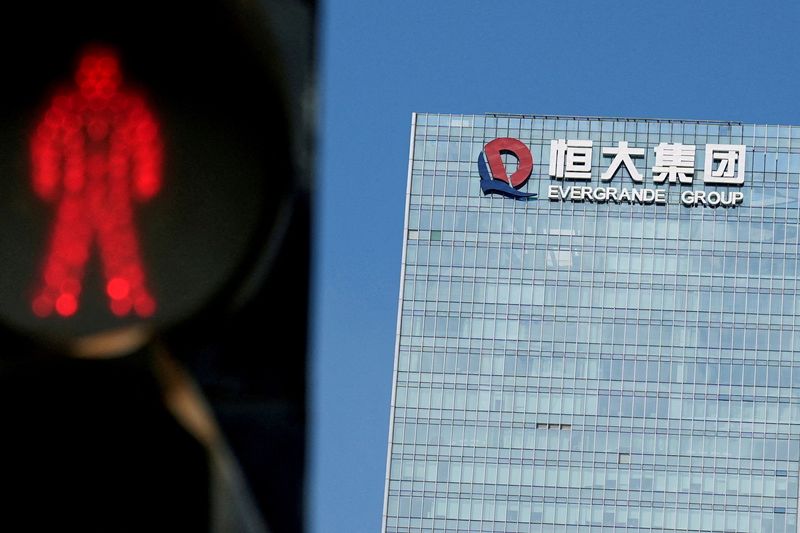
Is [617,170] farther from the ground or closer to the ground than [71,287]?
farther from the ground

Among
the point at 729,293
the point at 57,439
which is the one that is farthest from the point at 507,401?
the point at 57,439

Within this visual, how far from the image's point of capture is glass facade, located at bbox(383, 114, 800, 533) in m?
118

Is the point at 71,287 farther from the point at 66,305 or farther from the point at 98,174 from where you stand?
the point at 98,174

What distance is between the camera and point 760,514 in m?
117

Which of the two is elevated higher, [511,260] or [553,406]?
[511,260]

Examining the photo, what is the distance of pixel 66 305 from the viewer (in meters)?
3.19

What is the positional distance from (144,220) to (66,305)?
0.68 ft

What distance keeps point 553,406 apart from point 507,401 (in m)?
3.03

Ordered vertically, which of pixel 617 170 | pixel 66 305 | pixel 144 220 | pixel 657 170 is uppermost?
pixel 657 170

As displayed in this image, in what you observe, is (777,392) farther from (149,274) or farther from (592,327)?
(149,274)

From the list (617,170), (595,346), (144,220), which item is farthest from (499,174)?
Result: (144,220)

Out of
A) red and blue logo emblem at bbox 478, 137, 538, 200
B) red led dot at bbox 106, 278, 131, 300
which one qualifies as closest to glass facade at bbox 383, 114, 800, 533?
red and blue logo emblem at bbox 478, 137, 538, 200

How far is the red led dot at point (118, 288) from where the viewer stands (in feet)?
10.5

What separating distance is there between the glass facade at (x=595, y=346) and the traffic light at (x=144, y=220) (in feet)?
379
